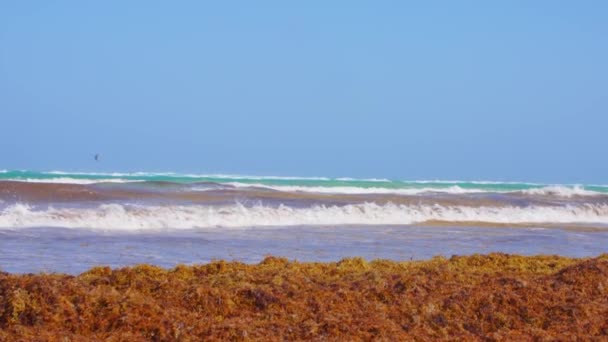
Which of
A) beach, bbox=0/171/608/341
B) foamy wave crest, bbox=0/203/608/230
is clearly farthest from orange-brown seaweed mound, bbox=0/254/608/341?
foamy wave crest, bbox=0/203/608/230

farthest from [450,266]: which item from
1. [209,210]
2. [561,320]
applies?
[209,210]

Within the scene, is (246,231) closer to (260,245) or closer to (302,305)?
(260,245)

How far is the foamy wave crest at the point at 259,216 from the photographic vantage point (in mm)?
17672

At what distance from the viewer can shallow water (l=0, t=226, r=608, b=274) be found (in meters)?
11.6

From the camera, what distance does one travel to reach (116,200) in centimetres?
2473

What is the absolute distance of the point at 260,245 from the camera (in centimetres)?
1415

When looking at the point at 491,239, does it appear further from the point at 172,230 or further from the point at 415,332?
the point at 415,332

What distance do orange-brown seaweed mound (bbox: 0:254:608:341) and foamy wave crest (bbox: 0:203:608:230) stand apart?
31.4ft

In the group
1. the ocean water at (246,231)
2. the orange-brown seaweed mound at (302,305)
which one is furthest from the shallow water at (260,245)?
the orange-brown seaweed mound at (302,305)

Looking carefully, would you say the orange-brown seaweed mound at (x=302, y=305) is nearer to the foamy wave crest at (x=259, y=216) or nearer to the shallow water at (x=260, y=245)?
the shallow water at (x=260, y=245)

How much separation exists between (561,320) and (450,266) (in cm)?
230

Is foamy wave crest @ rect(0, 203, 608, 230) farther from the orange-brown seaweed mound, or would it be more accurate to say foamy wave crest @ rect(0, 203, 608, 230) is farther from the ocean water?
the orange-brown seaweed mound

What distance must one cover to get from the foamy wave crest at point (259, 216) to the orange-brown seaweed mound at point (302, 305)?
9.59 metres

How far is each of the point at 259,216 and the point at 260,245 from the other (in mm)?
6034
